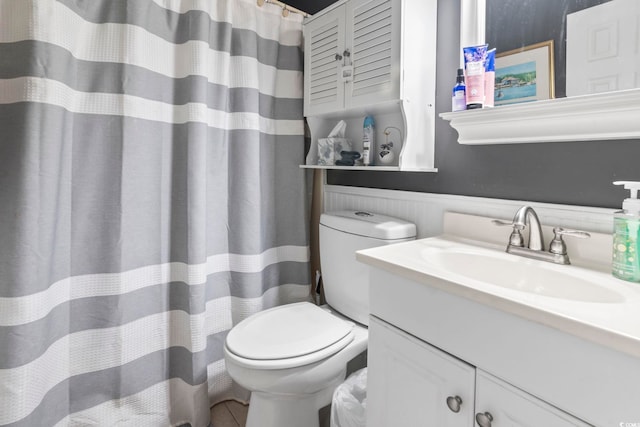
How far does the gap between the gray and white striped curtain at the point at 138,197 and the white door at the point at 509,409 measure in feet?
3.60

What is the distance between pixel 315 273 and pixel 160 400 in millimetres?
922

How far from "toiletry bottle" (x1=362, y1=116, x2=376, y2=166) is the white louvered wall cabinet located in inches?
1.7

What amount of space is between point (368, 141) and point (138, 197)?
969mm

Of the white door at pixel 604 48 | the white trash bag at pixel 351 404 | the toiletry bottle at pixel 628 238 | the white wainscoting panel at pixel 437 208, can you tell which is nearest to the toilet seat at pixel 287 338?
the white trash bag at pixel 351 404

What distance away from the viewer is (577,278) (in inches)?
32.6

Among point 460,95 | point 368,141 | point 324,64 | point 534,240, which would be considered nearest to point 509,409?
point 534,240

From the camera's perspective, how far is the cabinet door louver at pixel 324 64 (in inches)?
57.6

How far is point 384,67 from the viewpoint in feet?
4.06

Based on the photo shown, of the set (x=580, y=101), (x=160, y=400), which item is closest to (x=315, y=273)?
(x=160, y=400)

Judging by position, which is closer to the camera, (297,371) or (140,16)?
(297,371)

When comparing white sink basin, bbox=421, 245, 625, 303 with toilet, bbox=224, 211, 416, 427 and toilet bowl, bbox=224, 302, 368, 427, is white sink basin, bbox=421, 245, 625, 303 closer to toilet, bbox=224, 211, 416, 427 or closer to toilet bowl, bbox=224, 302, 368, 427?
toilet, bbox=224, 211, 416, 427

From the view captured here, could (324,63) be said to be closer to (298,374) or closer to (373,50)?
(373,50)

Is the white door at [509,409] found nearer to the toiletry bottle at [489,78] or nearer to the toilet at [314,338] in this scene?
the toilet at [314,338]

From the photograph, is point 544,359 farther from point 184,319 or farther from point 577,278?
point 184,319
